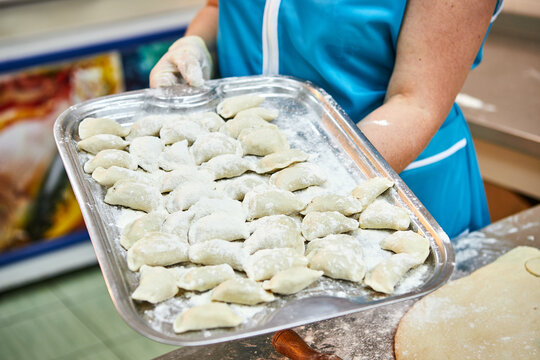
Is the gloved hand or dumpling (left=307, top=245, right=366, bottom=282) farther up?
the gloved hand

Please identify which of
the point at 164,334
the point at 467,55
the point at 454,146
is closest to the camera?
the point at 164,334

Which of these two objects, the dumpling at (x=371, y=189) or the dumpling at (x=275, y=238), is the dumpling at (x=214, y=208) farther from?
the dumpling at (x=371, y=189)

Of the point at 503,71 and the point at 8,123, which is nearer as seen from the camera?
the point at 8,123

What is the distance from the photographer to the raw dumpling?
0.72 meters

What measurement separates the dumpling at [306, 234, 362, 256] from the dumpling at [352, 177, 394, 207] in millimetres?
73

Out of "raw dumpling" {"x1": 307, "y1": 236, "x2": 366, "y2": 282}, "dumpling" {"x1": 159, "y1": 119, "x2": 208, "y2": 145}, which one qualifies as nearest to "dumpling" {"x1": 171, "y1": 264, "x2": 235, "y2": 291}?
"raw dumpling" {"x1": 307, "y1": 236, "x2": 366, "y2": 282}

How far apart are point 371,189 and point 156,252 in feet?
1.07

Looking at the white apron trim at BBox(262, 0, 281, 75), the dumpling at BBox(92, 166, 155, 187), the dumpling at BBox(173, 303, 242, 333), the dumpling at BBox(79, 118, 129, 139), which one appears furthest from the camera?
the white apron trim at BBox(262, 0, 281, 75)

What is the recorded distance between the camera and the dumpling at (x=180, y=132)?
1005 millimetres

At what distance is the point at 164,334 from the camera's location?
633 millimetres

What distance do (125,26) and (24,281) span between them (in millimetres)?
1024

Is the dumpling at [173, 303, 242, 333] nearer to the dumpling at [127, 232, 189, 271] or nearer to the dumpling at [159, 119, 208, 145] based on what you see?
the dumpling at [127, 232, 189, 271]

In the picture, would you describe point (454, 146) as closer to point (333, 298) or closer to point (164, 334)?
point (333, 298)

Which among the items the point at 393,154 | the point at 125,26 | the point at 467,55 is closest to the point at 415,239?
the point at 393,154
